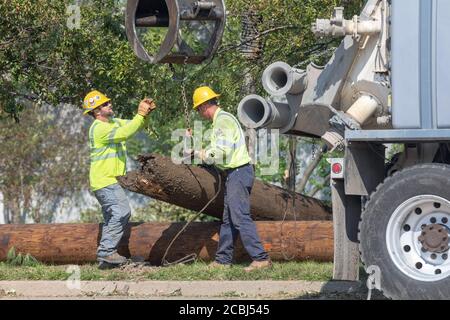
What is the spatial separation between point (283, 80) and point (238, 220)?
2388mm

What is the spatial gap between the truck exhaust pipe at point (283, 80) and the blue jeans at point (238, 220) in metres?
2.25

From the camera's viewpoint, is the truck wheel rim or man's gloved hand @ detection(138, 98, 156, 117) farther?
man's gloved hand @ detection(138, 98, 156, 117)

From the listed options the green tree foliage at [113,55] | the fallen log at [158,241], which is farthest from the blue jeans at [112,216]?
the green tree foliage at [113,55]

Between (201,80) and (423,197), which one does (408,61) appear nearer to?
(423,197)

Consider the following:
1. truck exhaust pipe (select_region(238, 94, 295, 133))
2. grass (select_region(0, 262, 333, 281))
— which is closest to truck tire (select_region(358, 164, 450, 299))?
truck exhaust pipe (select_region(238, 94, 295, 133))

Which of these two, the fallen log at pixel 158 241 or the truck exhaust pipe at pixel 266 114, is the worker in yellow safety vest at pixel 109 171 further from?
the truck exhaust pipe at pixel 266 114

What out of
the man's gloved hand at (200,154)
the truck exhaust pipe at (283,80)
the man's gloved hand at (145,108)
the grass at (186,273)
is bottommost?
the grass at (186,273)

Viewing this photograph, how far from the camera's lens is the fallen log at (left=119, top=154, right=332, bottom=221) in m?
11.9

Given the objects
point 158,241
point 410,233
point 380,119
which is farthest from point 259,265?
point 410,233

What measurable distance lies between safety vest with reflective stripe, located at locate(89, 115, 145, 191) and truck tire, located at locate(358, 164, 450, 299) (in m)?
4.42

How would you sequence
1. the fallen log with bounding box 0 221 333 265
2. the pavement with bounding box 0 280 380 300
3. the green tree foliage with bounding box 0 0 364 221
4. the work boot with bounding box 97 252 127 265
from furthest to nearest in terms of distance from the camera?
the green tree foliage with bounding box 0 0 364 221
the fallen log with bounding box 0 221 333 265
the work boot with bounding box 97 252 127 265
the pavement with bounding box 0 280 380 300

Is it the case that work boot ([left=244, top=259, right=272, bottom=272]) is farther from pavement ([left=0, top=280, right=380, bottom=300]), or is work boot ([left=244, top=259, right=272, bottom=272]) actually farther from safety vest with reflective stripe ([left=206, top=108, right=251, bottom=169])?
safety vest with reflective stripe ([left=206, top=108, right=251, bottom=169])

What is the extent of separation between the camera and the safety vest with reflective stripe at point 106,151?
40.3ft

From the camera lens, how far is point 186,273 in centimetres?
1162
